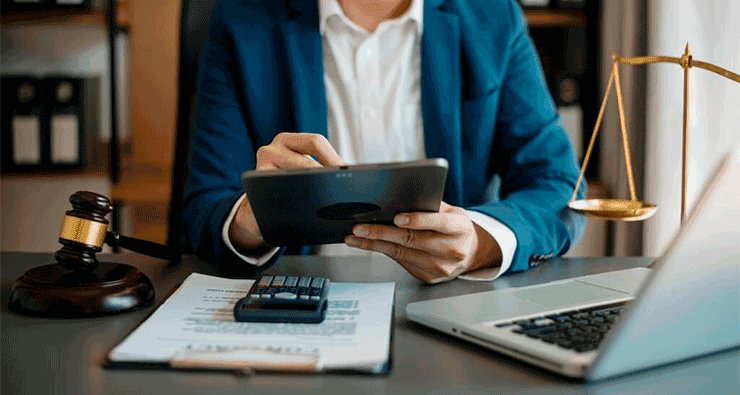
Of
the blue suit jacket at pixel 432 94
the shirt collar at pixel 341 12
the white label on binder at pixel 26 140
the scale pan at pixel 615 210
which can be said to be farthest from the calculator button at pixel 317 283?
the white label on binder at pixel 26 140

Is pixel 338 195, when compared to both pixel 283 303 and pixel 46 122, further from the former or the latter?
pixel 46 122

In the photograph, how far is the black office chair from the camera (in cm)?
139

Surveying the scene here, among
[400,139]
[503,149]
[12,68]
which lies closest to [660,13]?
[503,149]

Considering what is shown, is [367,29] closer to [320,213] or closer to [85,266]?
[320,213]

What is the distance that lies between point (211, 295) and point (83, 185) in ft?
5.66

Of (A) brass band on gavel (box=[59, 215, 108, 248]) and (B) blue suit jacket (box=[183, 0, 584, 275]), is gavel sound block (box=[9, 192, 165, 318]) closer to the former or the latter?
(A) brass band on gavel (box=[59, 215, 108, 248])

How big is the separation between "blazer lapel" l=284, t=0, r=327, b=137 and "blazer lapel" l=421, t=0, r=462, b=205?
0.59 feet

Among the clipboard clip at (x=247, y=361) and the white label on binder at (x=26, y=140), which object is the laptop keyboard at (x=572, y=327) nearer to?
the clipboard clip at (x=247, y=361)

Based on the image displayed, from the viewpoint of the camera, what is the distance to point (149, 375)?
569 millimetres

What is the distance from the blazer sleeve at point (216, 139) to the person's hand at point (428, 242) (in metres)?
0.29

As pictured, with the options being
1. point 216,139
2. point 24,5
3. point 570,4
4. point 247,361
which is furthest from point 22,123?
point 247,361

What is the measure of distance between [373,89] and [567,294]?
688 mm

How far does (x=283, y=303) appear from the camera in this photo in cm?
70

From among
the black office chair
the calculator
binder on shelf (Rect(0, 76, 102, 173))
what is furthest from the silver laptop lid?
binder on shelf (Rect(0, 76, 102, 173))
